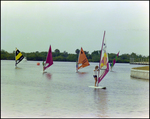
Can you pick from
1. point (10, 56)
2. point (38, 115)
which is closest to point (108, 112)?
point (38, 115)

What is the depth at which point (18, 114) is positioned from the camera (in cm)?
968

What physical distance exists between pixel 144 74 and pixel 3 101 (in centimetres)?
1714

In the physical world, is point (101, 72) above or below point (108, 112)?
above

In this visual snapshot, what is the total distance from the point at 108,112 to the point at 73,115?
1490mm

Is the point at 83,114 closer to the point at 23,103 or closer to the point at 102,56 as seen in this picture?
the point at 23,103

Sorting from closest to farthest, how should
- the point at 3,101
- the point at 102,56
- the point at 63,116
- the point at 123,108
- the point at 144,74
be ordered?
the point at 63,116
the point at 123,108
the point at 3,101
the point at 102,56
the point at 144,74

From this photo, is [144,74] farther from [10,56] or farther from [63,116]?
[10,56]

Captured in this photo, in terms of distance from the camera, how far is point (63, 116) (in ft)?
31.2

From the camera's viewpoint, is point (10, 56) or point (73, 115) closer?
point (73, 115)

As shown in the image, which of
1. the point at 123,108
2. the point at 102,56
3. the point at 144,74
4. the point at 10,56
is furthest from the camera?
the point at 10,56

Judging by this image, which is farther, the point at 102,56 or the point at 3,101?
the point at 102,56

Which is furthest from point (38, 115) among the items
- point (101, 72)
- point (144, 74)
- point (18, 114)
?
point (144, 74)

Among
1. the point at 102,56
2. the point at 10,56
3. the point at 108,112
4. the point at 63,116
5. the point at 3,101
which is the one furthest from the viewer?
the point at 10,56

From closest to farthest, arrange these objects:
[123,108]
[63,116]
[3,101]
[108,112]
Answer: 1. [63,116]
2. [108,112]
3. [123,108]
4. [3,101]
